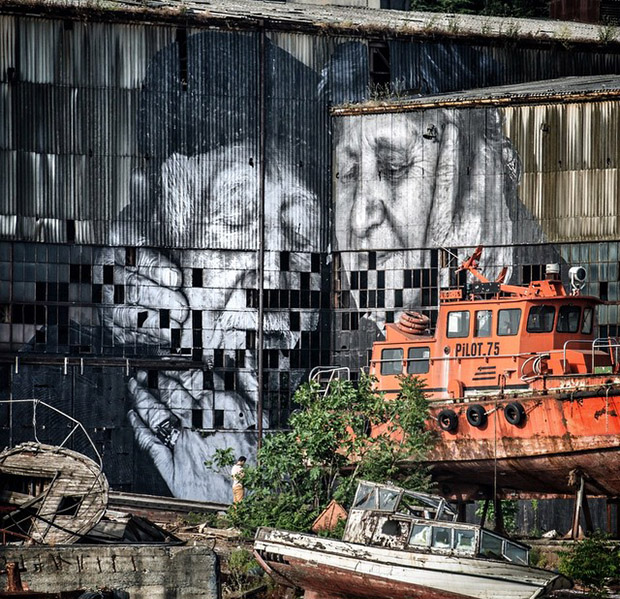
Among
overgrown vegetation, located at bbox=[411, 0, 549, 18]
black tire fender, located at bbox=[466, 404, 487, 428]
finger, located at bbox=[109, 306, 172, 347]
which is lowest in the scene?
black tire fender, located at bbox=[466, 404, 487, 428]

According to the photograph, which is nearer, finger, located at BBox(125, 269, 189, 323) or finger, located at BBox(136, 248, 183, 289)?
finger, located at BBox(125, 269, 189, 323)

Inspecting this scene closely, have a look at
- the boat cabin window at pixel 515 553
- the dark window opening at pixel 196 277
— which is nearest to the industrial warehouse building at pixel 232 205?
the dark window opening at pixel 196 277

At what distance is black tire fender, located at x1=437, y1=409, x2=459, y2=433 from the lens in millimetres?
29453

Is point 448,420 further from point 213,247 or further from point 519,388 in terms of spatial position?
point 213,247

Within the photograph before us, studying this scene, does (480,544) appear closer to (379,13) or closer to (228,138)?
(228,138)

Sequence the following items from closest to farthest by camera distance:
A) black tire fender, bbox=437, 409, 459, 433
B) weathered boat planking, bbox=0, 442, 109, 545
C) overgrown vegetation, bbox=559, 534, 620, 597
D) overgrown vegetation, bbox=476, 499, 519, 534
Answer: weathered boat planking, bbox=0, 442, 109, 545
overgrown vegetation, bbox=559, 534, 620, 597
black tire fender, bbox=437, 409, 459, 433
overgrown vegetation, bbox=476, 499, 519, 534

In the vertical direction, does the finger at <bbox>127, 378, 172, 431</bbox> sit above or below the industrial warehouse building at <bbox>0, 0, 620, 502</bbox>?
below

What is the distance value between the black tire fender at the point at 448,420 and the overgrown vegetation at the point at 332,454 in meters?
0.36

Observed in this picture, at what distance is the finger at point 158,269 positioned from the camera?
37281mm

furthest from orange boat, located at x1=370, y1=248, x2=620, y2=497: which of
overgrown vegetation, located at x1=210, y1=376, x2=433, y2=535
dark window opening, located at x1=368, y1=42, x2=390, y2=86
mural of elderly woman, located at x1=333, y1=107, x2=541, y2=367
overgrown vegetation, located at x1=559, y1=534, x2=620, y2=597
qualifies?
dark window opening, located at x1=368, y1=42, x2=390, y2=86

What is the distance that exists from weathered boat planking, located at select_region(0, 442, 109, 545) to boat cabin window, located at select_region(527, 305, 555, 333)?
32.9 feet

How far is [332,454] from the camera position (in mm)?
29266

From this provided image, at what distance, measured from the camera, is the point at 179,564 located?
23609mm

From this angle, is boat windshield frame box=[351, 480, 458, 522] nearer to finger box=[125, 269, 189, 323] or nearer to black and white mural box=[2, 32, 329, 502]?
black and white mural box=[2, 32, 329, 502]
